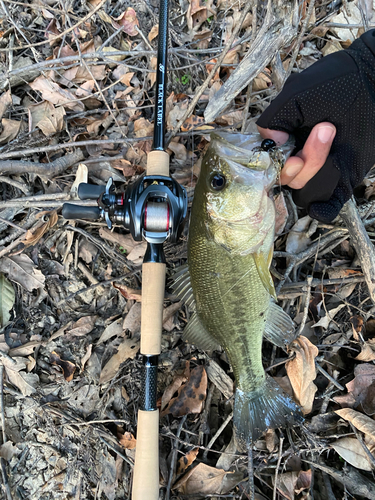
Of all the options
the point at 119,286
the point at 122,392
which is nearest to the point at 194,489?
the point at 122,392

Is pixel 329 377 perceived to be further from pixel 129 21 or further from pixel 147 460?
pixel 129 21

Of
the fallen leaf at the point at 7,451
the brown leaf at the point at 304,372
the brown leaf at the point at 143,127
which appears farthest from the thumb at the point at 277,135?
the fallen leaf at the point at 7,451

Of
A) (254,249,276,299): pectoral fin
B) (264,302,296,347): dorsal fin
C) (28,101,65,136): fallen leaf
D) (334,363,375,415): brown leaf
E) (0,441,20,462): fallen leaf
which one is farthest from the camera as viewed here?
(28,101,65,136): fallen leaf

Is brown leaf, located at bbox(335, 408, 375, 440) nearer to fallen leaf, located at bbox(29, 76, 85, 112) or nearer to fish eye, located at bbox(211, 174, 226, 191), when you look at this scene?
fish eye, located at bbox(211, 174, 226, 191)

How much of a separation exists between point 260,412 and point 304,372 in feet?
1.61

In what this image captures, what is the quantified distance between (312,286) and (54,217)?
223 centimetres

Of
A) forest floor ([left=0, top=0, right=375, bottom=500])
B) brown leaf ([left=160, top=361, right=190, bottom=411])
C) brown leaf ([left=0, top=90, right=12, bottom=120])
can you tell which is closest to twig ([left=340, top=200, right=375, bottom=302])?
forest floor ([left=0, top=0, right=375, bottom=500])

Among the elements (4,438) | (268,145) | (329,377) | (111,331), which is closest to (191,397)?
(111,331)

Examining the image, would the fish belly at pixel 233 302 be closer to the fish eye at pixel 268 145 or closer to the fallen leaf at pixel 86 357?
the fish eye at pixel 268 145

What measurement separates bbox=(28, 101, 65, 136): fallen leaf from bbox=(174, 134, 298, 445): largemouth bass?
5.11 feet

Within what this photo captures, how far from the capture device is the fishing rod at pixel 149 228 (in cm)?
197

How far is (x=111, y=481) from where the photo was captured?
2613 millimetres

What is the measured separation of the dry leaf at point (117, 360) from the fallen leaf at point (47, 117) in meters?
1.99

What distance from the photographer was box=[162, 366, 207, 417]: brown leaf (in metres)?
2.62
